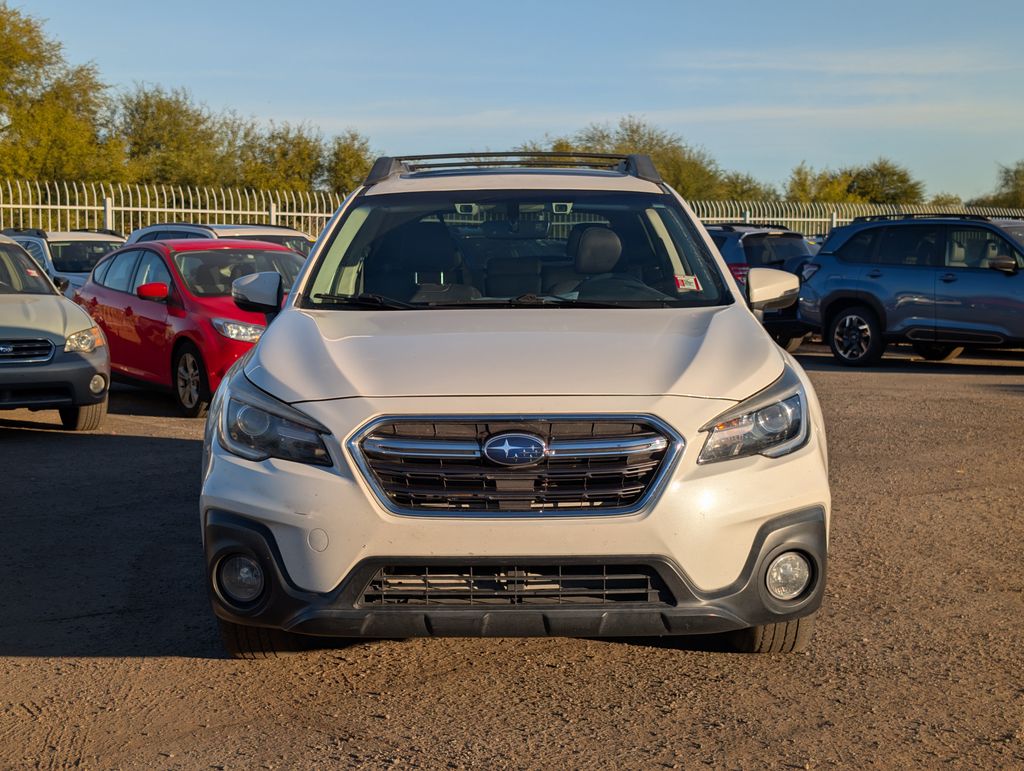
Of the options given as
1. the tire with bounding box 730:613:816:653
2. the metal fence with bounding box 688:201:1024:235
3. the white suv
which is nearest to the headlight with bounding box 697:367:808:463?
the white suv

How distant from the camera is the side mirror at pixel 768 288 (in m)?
5.96

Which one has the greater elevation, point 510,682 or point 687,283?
point 687,283

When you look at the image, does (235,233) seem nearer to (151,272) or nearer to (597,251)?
(151,272)

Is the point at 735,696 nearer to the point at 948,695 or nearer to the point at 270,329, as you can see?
the point at 948,695

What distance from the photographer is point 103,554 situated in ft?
21.8

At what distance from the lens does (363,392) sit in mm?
4336

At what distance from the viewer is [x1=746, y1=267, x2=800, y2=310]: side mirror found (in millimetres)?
5961

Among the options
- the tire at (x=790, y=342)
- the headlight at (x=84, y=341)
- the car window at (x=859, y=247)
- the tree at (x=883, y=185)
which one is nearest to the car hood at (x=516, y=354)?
the headlight at (x=84, y=341)

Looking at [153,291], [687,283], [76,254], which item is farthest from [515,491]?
[76,254]

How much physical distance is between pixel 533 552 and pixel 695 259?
7.02 feet

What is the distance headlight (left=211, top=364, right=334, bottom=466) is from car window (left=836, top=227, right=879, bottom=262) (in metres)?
13.6

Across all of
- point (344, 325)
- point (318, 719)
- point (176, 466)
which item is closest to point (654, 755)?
point (318, 719)

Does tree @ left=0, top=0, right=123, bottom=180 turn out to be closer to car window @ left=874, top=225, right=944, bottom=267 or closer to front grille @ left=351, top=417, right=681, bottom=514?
car window @ left=874, top=225, right=944, bottom=267

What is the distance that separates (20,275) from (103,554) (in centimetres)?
567
